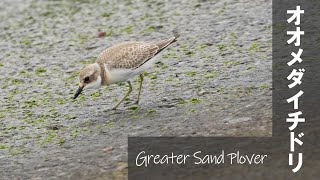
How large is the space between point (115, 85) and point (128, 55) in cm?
160

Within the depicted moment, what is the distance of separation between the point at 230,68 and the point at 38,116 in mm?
3071

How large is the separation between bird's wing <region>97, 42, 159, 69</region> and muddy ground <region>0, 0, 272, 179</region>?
0.70 m

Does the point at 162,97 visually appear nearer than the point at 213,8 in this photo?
Yes

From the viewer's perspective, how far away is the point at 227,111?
10062 millimetres

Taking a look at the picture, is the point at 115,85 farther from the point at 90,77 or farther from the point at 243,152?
the point at 243,152

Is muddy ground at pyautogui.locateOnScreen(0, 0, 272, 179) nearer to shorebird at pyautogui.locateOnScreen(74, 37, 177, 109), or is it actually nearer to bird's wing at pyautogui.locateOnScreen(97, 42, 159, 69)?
shorebird at pyautogui.locateOnScreen(74, 37, 177, 109)

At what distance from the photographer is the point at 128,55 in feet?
34.7

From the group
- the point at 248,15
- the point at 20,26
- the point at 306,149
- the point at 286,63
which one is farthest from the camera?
the point at 20,26

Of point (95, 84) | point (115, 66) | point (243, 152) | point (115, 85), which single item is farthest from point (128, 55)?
point (243, 152)

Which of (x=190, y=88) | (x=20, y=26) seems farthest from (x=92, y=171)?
(x=20, y=26)

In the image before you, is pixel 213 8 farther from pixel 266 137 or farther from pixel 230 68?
pixel 266 137

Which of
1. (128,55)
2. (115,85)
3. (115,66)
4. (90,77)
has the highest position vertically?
(128,55)

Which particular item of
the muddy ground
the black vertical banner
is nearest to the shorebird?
the muddy ground

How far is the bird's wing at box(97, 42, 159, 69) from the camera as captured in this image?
1052cm
